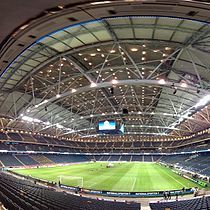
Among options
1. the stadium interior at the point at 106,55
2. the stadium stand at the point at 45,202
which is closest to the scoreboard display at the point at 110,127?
the stadium interior at the point at 106,55

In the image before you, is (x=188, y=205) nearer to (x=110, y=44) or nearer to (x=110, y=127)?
(x=110, y=44)

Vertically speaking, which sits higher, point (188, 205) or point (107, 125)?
point (107, 125)

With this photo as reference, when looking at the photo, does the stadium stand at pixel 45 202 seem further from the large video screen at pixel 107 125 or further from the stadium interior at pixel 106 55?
the large video screen at pixel 107 125

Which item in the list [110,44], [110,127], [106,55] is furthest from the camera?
[110,127]

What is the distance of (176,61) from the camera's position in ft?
71.6

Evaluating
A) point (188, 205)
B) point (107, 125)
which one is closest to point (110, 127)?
point (107, 125)

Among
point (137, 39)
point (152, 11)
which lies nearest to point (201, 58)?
point (137, 39)

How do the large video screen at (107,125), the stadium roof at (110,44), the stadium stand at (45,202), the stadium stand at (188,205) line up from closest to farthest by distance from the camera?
the stadium roof at (110,44)
the stadium stand at (45,202)
the stadium stand at (188,205)
the large video screen at (107,125)

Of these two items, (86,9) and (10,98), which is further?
(10,98)

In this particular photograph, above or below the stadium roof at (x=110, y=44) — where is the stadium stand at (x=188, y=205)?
below

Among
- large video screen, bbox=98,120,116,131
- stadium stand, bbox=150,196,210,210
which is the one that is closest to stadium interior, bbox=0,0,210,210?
stadium stand, bbox=150,196,210,210

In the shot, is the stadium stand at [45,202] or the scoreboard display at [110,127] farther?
the scoreboard display at [110,127]

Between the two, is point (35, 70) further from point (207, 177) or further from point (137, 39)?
point (207, 177)

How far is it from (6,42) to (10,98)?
2938 cm
